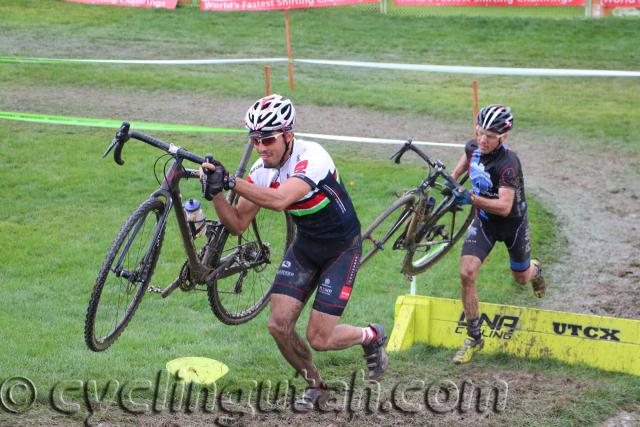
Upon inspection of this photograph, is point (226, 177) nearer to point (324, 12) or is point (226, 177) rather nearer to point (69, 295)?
point (69, 295)

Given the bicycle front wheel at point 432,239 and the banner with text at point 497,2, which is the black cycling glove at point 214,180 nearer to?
the bicycle front wheel at point 432,239

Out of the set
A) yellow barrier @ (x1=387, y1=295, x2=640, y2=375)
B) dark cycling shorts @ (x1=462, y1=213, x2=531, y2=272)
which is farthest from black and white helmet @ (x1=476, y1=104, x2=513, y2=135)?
yellow barrier @ (x1=387, y1=295, x2=640, y2=375)

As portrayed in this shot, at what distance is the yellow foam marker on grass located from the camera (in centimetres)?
834

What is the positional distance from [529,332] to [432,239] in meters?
1.71

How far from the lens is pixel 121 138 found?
711 cm

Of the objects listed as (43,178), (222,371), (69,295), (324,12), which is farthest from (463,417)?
(324,12)

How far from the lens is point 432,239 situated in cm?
1045

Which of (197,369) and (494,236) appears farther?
(494,236)

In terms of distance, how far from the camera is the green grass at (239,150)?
29.1 ft

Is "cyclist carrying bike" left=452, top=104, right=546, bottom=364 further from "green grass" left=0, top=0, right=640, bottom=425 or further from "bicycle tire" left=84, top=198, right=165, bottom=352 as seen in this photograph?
"bicycle tire" left=84, top=198, right=165, bottom=352

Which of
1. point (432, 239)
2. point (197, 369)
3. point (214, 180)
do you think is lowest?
point (197, 369)

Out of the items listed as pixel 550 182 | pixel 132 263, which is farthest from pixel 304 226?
pixel 550 182

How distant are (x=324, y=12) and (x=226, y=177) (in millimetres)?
18686

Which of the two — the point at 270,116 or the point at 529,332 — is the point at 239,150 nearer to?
the point at 529,332
